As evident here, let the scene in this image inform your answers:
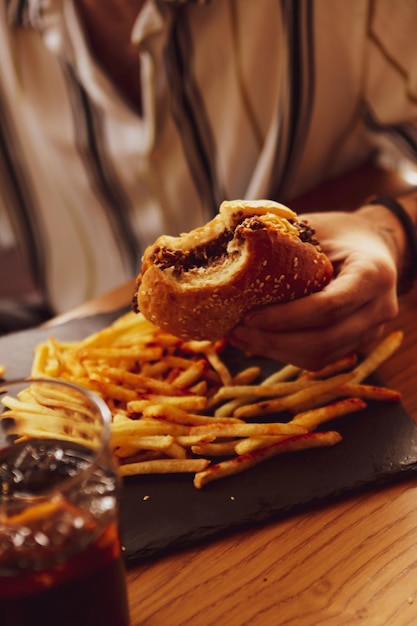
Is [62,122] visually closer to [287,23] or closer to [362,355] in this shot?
[287,23]

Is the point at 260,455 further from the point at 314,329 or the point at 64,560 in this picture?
the point at 64,560

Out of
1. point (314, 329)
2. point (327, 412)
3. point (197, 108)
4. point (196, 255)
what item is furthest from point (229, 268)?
point (197, 108)

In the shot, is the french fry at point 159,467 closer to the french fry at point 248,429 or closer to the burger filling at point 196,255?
the french fry at point 248,429

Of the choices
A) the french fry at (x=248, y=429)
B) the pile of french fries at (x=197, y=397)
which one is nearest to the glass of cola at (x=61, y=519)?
the pile of french fries at (x=197, y=397)

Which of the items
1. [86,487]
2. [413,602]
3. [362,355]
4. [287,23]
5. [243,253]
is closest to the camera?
[86,487]

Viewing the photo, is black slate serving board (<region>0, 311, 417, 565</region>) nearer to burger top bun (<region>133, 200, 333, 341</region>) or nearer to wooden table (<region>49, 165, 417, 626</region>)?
wooden table (<region>49, 165, 417, 626</region>)

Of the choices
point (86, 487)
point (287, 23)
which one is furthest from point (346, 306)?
point (287, 23)
